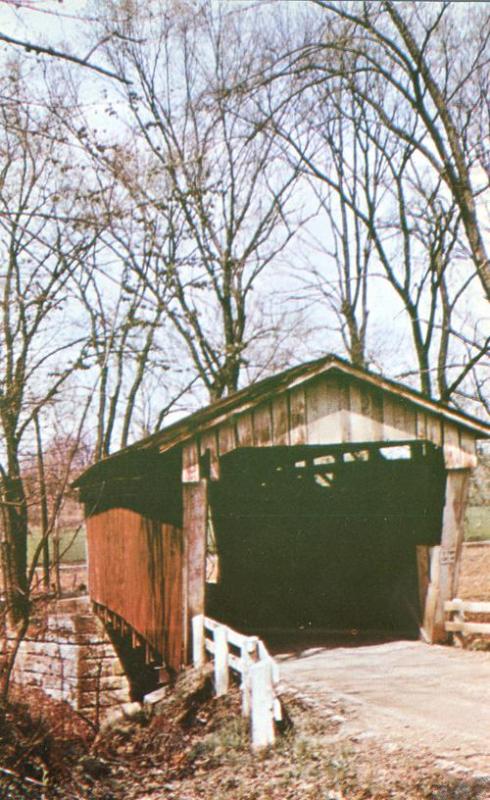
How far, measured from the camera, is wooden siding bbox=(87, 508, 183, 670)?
10.2 m

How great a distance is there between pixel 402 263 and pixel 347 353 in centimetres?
287

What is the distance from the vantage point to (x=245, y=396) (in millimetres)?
9758

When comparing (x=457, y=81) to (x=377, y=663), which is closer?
(x=377, y=663)

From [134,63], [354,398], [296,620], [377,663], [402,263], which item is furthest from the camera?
[402,263]

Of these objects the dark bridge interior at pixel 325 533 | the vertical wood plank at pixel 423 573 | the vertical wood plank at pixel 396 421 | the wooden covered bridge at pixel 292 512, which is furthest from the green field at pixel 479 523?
the vertical wood plank at pixel 396 421

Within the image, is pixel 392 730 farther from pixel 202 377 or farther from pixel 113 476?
pixel 202 377

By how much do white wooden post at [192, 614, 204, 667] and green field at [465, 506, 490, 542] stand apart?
50.0 feet

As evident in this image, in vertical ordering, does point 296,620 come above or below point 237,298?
below

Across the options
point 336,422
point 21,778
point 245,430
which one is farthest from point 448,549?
point 21,778

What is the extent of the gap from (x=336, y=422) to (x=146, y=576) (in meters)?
3.35

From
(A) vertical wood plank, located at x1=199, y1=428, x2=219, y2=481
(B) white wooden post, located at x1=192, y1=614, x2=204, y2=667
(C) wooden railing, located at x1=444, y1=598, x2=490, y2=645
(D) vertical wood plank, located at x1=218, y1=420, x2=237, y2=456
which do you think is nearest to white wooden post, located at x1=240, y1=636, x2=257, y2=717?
(B) white wooden post, located at x1=192, y1=614, x2=204, y2=667

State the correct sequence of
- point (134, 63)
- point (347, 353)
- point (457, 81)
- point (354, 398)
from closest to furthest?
point (354, 398) < point (457, 81) < point (134, 63) < point (347, 353)

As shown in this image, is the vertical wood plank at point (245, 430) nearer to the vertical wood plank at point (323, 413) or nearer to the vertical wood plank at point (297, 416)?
the vertical wood plank at point (297, 416)

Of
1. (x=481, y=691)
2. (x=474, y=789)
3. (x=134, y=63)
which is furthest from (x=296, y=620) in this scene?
(x=134, y=63)
